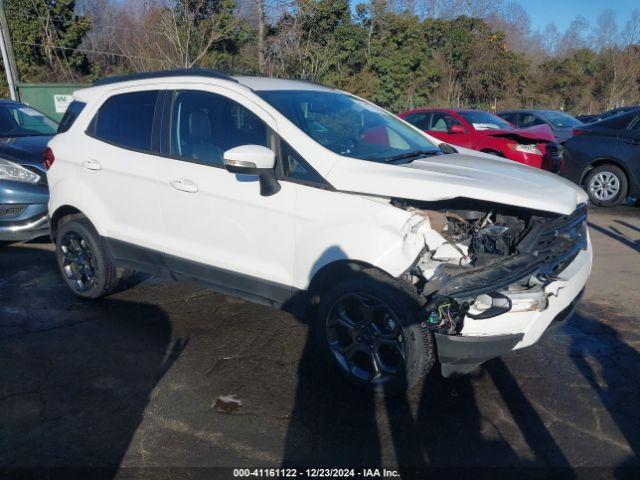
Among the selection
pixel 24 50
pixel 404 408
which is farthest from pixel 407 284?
pixel 24 50

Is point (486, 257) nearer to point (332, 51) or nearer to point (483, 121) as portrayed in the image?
point (483, 121)

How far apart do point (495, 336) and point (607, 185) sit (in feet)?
22.7

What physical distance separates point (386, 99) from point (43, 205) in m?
20.5

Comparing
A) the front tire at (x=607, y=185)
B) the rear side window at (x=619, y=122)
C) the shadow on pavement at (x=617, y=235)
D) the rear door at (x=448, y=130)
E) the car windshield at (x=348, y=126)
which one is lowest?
the shadow on pavement at (x=617, y=235)

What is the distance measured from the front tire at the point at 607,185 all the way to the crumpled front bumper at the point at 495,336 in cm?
639

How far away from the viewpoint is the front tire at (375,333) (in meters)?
3.04

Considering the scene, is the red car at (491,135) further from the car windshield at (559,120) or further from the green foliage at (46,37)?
the green foliage at (46,37)

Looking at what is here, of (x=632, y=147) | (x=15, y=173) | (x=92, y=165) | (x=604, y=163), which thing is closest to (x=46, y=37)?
(x=15, y=173)

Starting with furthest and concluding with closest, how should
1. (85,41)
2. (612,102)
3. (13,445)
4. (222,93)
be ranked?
1. (612,102)
2. (85,41)
3. (222,93)
4. (13,445)

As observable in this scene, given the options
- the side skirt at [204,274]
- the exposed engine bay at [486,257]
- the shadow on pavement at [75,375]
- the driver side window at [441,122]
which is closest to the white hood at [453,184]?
the exposed engine bay at [486,257]

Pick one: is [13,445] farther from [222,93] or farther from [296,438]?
[222,93]

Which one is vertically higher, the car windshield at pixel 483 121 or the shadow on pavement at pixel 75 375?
the car windshield at pixel 483 121

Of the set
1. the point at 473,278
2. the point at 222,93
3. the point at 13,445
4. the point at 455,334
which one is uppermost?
the point at 222,93

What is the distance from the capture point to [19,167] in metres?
6.14
